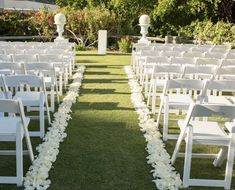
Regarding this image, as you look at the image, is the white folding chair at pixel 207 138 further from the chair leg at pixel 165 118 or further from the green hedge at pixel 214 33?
the green hedge at pixel 214 33

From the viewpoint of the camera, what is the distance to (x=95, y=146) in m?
5.95

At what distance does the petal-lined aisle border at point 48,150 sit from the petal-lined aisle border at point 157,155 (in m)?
1.21

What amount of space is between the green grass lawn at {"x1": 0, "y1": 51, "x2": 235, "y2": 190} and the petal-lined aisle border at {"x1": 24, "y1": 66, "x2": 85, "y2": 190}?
87mm

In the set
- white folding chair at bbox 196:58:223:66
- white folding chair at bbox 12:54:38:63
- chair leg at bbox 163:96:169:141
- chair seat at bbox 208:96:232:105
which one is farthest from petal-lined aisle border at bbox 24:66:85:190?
white folding chair at bbox 196:58:223:66

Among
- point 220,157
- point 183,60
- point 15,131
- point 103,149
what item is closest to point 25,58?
point 183,60

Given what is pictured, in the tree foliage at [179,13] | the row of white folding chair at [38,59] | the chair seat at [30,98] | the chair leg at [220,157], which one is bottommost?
the chair leg at [220,157]

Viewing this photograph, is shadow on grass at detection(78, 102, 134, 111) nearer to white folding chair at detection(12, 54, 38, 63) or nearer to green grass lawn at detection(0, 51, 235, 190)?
green grass lawn at detection(0, 51, 235, 190)

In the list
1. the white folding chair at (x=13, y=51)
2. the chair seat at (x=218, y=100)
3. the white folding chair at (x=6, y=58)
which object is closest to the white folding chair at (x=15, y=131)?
the chair seat at (x=218, y=100)

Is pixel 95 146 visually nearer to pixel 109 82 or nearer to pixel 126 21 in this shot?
pixel 109 82

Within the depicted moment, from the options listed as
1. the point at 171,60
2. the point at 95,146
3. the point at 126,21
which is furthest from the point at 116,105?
the point at 126,21

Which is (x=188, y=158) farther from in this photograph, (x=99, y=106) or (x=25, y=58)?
(x=25, y=58)

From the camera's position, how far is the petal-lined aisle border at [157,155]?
478cm

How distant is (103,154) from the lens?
564 centimetres

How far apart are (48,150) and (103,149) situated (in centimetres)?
73
